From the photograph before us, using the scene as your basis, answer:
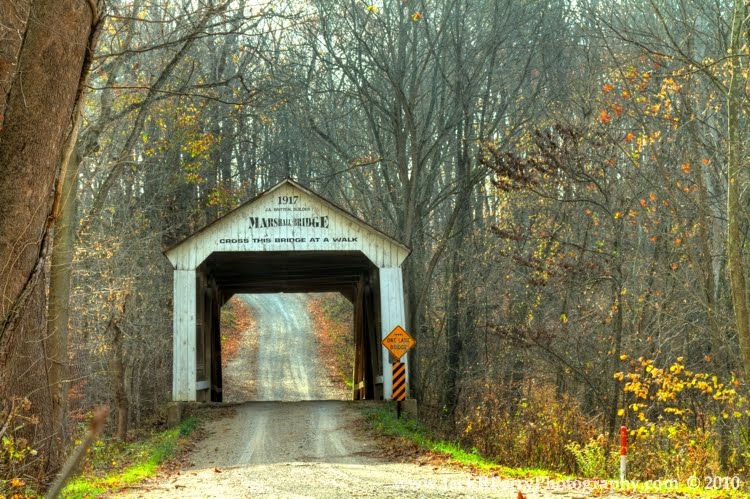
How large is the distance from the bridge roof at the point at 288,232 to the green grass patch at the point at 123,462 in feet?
10.6

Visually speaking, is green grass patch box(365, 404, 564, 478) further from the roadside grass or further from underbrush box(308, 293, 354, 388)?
underbrush box(308, 293, 354, 388)

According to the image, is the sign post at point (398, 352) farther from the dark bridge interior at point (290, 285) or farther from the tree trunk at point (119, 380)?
the tree trunk at point (119, 380)

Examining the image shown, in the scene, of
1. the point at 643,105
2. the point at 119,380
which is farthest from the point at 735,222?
the point at 119,380

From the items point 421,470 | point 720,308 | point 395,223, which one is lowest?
point 421,470

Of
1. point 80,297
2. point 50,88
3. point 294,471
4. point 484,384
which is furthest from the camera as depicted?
point 484,384

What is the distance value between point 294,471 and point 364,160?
1431 cm

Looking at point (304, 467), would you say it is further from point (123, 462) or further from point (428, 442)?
point (123, 462)

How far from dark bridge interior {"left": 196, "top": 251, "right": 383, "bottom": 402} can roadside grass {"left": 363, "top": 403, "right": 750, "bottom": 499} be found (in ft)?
14.3

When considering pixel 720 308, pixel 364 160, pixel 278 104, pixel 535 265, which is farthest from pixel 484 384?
pixel 278 104

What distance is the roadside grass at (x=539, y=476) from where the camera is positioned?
26.4ft

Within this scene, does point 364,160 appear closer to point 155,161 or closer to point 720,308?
point 155,161

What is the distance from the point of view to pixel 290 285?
24031 millimetres

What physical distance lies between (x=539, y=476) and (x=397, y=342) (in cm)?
577

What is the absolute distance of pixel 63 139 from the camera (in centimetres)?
655
